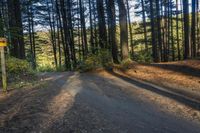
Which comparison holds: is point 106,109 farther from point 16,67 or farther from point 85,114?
point 16,67

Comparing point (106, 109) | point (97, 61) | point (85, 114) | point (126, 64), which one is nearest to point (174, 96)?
point (106, 109)

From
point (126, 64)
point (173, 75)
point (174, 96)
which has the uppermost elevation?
point (126, 64)

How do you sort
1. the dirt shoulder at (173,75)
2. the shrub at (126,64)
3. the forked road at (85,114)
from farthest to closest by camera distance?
the shrub at (126,64), the dirt shoulder at (173,75), the forked road at (85,114)

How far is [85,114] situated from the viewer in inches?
228

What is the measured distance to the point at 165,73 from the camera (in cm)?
1197

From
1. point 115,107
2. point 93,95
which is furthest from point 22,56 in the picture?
point 115,107

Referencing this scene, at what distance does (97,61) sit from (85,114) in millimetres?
10682

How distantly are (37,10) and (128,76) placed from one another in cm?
2912

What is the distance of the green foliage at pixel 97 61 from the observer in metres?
16.2

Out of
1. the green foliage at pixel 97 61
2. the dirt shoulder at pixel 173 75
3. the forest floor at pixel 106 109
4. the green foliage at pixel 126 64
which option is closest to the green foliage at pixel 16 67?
the forest floor at pixel 106 109

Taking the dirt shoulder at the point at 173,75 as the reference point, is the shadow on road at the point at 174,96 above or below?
below

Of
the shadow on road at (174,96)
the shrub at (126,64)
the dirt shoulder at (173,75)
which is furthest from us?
the shrub at (126,64)

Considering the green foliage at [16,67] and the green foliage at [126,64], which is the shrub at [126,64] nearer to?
the green foliage at [126,64]

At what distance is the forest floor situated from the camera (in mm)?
5092
